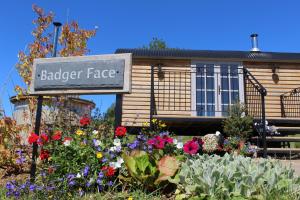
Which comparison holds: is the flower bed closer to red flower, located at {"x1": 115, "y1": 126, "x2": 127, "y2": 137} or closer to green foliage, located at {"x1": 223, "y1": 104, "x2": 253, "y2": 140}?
red flower, located at {"x1": 115, "y1": 126, "x2": 127, "y2": 137}

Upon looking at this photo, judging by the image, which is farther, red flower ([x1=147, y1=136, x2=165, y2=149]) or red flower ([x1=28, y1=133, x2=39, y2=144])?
red flower ([x1=28, y1=133, x2=39, y2=144])

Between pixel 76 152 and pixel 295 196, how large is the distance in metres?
2.19

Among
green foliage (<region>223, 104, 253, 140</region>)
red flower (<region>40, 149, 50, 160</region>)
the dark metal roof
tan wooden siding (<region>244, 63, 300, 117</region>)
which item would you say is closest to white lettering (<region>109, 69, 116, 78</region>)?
red flower (<region>40, 149, 50, 160</region>)

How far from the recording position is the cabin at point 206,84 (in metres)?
11.3

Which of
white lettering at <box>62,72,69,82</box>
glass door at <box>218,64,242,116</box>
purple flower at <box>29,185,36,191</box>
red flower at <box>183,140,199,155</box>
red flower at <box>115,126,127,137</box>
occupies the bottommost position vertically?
purple flower at <box>29,185,36,191</box>

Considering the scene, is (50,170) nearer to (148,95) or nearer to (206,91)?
(148,95)

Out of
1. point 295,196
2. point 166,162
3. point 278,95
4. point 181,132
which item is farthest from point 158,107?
point 295,196

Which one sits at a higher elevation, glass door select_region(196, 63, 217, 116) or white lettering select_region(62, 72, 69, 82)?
glass door select_region(196, 63, 217, 116)

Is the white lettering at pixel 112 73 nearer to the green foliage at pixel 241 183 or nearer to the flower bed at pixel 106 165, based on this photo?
the flower bed at pixel 106 165

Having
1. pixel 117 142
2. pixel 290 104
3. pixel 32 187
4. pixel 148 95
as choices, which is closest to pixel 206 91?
pixel 148 95

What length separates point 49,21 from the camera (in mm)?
7930

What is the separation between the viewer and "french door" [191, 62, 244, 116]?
11414mm

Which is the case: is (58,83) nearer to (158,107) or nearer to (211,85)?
(158,107)

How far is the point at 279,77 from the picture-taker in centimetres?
1169
